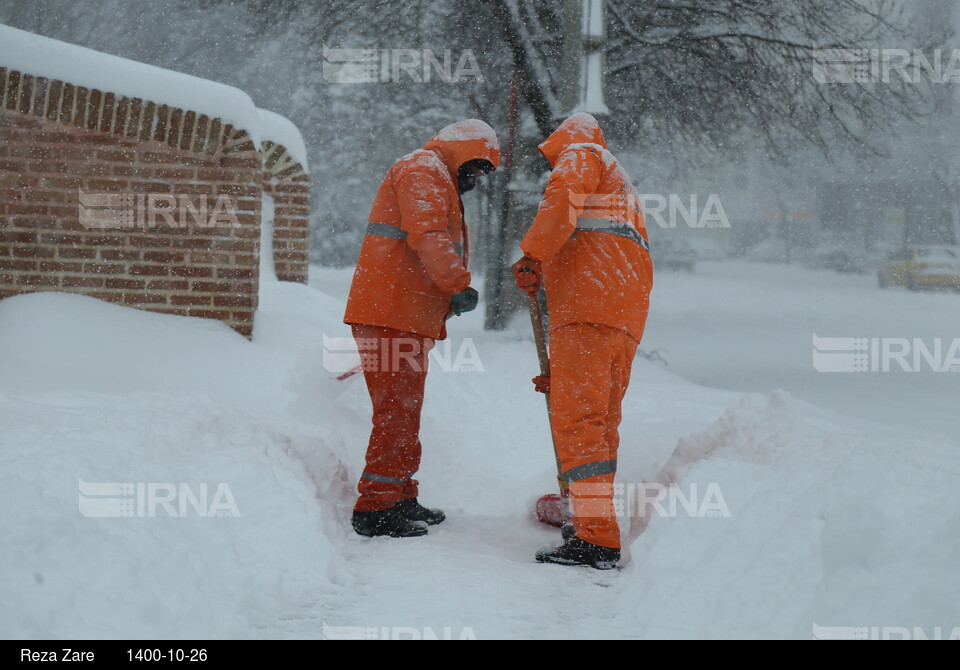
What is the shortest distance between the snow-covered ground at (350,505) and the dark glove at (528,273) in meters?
1.03

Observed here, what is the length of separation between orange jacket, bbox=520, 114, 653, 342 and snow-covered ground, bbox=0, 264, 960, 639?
0.78 metres

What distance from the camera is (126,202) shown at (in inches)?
224

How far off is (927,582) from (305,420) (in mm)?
3546

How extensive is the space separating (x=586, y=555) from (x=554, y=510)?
792mm

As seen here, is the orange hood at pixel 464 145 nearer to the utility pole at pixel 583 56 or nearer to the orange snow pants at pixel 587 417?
the orange snow pants at pixel 587 417

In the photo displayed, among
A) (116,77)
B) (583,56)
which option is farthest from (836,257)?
(116,77)

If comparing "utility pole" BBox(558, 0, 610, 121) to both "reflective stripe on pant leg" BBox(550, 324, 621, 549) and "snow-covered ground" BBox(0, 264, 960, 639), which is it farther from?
"reflective stripe on pant leg" BBox(550, 324, 621, 549)

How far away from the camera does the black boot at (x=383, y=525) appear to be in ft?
13.7

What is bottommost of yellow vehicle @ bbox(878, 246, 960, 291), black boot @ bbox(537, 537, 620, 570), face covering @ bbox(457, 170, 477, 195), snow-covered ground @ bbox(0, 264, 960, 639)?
black boot @ bbox(537, 537, 620, 570)

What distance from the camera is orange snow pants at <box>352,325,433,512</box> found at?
4266 millimetres

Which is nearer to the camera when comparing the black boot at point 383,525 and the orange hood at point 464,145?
the black boot at point 383,525

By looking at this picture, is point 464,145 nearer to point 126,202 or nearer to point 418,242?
point 418,242

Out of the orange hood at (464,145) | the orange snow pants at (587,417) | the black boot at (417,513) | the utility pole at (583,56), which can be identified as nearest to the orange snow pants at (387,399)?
the black boot at (417,513)

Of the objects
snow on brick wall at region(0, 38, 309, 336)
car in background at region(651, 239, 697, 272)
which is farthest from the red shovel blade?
car in background at region(651, 239, 697, 272)
